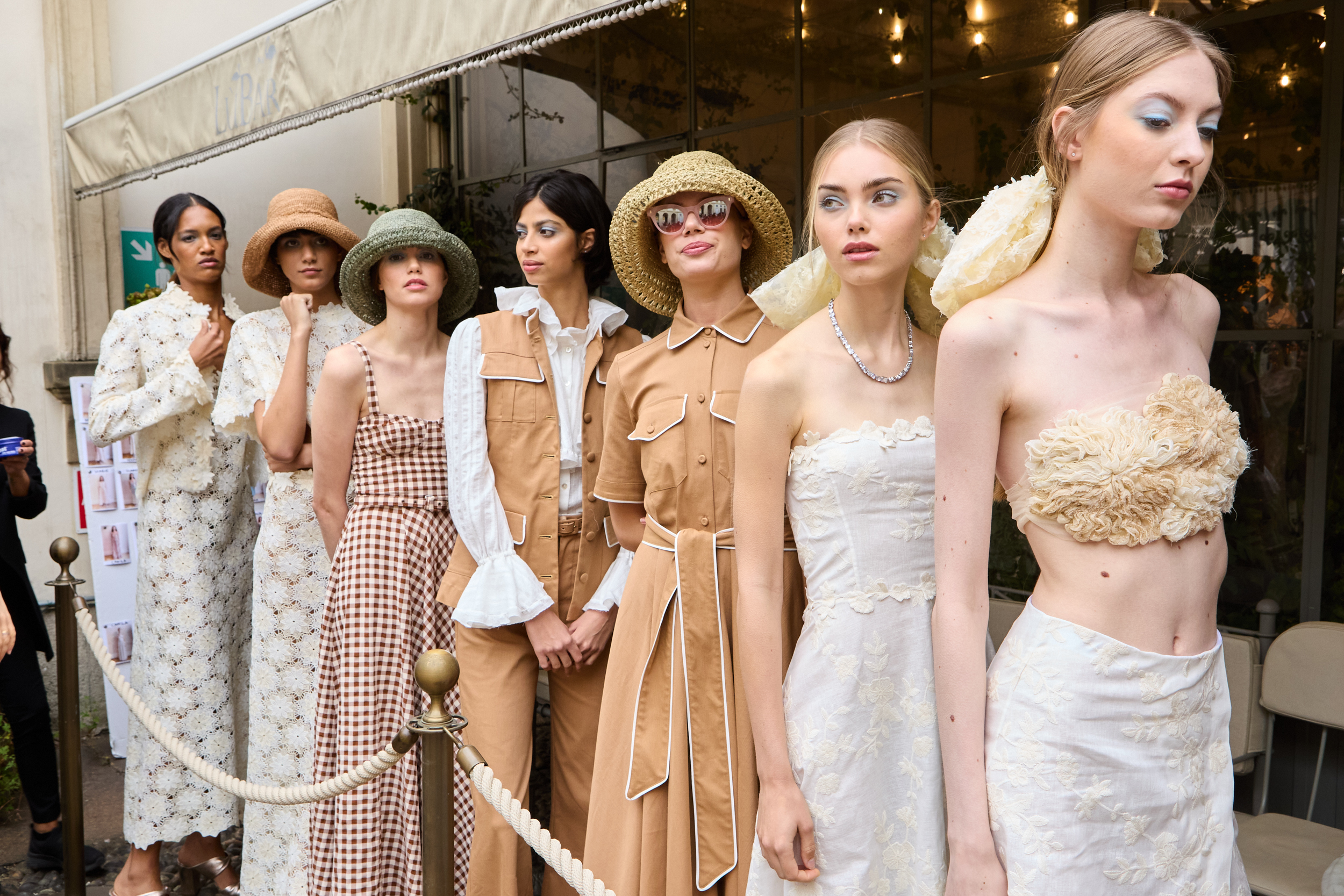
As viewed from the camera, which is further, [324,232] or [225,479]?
[225,479]

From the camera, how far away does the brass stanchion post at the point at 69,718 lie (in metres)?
3.42

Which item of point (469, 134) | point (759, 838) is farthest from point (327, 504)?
point (469, 134)

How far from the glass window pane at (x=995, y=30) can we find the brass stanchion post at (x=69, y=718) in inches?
134

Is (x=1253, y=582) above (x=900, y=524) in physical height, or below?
below

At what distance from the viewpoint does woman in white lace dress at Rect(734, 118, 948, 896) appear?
6.03 ft

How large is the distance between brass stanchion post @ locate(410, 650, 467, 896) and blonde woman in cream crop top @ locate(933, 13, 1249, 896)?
0.86 meters

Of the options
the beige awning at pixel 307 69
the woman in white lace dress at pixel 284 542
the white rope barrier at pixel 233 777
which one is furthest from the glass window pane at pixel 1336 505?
the woman in white lace dress at pixel 284 542

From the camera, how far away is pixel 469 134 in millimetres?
5957

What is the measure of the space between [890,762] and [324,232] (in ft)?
8.53

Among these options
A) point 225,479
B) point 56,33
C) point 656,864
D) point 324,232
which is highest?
point 56,33

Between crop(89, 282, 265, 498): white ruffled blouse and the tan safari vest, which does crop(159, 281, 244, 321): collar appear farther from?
the tan safari vest

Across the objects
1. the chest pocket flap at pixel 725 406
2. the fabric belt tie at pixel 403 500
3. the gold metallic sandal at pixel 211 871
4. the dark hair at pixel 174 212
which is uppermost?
the dark hair at pixel 174 212

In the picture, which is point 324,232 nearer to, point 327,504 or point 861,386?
point 327,504

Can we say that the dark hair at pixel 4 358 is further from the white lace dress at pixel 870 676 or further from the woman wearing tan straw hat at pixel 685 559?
the white lace dress at pixel 870 676
